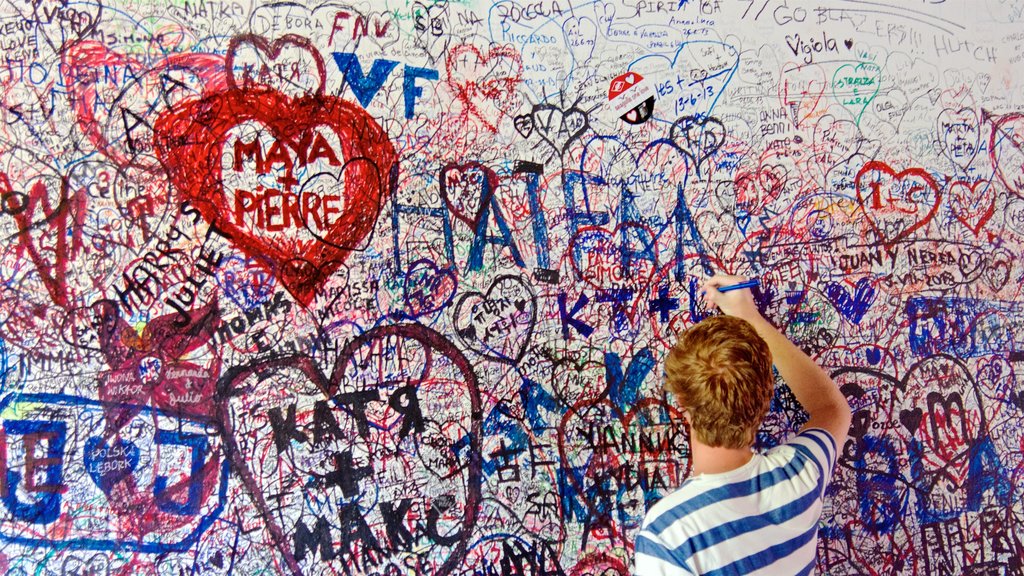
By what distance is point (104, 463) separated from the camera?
6.36 feet

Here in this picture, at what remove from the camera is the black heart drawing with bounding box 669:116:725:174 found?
2.10m

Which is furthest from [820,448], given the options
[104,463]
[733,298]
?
[104,463]

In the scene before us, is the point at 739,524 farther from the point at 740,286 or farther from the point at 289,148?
the point at 289,148

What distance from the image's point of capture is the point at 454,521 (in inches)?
80.0

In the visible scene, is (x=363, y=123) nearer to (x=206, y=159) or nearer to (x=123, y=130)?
(x=206, y=159)

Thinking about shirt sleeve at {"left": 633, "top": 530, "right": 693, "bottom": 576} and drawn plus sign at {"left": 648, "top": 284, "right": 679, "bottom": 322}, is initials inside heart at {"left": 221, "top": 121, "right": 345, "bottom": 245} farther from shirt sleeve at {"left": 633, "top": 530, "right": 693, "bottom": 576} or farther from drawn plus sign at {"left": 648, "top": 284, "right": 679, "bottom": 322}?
shirt sleeve at {"left": 633, "top": 530, "right": 693, "bottom": 576}

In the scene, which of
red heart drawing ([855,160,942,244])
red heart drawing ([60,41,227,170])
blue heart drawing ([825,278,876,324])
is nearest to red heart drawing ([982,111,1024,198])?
red heart drawing ([855,160,942,244])

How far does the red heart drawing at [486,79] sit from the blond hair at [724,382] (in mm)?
1003

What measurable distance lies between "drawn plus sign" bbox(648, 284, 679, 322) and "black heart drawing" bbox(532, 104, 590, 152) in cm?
59

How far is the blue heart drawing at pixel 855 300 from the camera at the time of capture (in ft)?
7.09

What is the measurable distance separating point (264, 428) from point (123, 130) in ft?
3.46

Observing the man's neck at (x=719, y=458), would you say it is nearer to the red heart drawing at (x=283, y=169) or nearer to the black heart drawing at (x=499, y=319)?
Answer: the black heart drawing at (x=499, y=319)

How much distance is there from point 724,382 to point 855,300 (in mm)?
1025

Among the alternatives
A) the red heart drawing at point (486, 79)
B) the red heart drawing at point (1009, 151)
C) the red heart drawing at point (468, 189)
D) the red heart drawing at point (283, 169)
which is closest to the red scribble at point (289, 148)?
the red heart drawing at point (283, 169)
